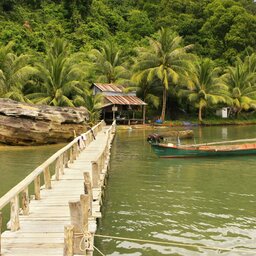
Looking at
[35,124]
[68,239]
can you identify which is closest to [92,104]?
[35,124]

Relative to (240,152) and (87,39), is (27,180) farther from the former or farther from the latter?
(87,39)

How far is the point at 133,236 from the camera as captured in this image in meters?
8.93

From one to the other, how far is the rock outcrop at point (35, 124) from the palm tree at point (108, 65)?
58.5ft

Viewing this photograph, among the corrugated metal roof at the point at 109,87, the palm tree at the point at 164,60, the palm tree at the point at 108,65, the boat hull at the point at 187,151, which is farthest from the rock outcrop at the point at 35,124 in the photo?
the palm tree at the point at 108,65

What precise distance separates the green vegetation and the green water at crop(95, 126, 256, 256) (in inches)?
651

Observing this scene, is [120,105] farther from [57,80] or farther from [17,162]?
[17,162]

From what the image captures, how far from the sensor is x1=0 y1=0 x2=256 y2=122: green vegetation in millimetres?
33062

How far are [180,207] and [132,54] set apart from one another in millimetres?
39545

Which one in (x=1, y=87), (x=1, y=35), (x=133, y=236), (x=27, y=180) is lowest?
(x=133, y=236)

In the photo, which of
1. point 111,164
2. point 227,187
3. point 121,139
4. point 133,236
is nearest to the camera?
Answer: point 133,236

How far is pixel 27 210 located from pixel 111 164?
10640 mm

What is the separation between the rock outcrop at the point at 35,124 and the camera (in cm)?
2156

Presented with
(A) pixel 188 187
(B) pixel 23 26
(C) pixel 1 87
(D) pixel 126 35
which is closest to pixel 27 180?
(A) pixel 188 187

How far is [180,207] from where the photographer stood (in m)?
11.2
